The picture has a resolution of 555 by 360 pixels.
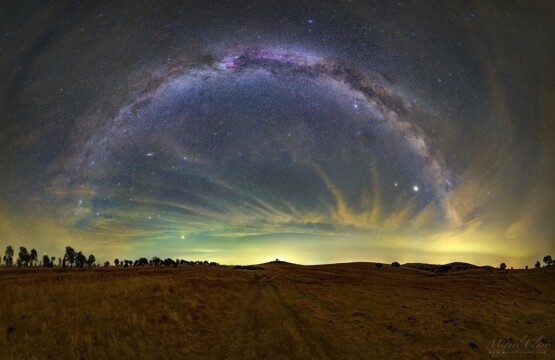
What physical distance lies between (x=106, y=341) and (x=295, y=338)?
7301 millimetres

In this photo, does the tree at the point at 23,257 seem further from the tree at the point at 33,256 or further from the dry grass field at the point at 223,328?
the dry grass field at the point at 223,328

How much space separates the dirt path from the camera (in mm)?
10531

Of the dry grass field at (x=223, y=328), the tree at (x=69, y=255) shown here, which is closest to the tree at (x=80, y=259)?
the tree at (x=69, y=255)

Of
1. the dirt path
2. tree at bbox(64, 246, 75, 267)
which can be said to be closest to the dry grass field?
the dirt path

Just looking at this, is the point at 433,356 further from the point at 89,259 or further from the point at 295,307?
the point at 89,259

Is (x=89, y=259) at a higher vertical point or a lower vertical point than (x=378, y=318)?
Answer: lower

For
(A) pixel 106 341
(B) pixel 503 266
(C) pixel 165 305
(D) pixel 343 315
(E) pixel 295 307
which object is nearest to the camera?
(A) pixel 106 341

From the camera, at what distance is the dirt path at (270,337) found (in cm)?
1053

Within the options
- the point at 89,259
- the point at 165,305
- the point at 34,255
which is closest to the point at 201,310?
the point at 165,305

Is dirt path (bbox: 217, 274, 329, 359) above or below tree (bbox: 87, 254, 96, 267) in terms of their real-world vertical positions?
above

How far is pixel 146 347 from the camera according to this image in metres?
10.7

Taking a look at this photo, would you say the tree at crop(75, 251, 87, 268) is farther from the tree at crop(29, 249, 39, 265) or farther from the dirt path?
the dirt path

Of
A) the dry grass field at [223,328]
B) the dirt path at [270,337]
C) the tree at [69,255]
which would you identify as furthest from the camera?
the tree at [69,255]

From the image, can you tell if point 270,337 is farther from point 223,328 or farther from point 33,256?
point 33,256
